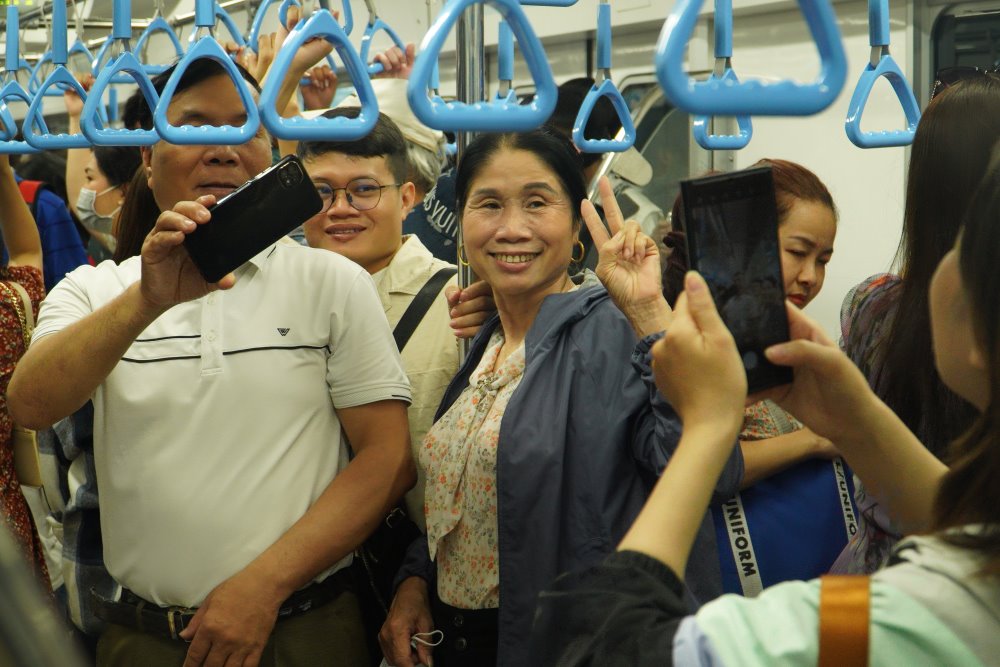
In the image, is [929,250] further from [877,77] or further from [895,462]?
[895,462]

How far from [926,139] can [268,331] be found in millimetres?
1191

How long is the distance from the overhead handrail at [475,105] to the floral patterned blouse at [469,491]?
0.87 metres

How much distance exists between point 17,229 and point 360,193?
1132 mm

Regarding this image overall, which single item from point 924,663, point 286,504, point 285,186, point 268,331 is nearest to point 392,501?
point 286,504

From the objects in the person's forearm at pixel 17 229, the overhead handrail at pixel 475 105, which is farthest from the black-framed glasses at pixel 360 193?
the overhead handrail at pixel 475 105

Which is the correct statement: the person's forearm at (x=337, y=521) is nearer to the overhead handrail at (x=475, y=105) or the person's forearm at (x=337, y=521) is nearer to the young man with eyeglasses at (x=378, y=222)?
the young man with eyeglasses at (x=378, y=222)

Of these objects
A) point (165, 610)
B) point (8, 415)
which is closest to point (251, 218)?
point (165, 610)

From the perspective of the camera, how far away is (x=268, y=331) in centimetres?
200

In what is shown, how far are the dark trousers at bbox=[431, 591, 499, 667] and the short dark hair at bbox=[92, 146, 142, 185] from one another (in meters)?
2.75

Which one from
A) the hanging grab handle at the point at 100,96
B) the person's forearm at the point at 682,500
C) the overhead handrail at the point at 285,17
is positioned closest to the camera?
the person's forearm at the point at 682,500

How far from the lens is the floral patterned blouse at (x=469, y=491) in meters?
2.00

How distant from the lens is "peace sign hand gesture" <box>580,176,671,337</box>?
1785 millimetres

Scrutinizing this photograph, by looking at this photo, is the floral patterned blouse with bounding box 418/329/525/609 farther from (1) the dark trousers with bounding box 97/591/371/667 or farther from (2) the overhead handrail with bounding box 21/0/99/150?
(2) the overhead handrail with bounding box 21/0/99/150

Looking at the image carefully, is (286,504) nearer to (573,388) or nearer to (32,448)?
(573,388)
